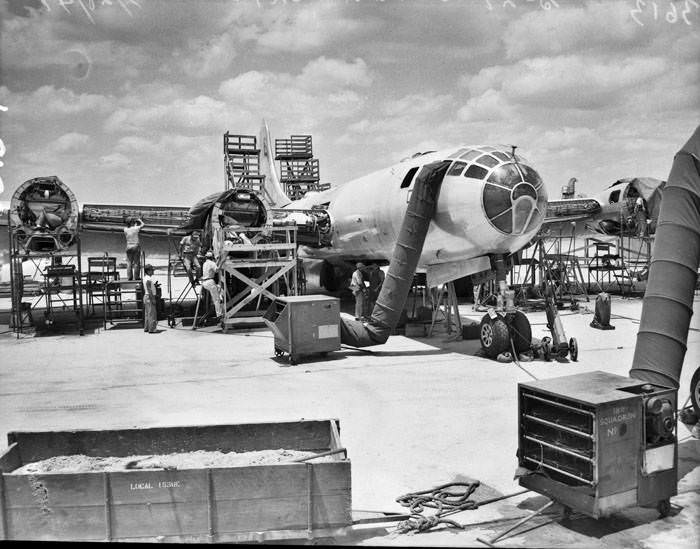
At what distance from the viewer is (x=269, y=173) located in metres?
36.4

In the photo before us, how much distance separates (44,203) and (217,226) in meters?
5.55

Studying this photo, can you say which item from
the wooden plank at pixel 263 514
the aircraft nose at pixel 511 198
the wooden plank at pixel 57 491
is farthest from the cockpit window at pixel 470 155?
the wooden plank at pixel 57 491

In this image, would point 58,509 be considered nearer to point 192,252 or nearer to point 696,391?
point 696,391

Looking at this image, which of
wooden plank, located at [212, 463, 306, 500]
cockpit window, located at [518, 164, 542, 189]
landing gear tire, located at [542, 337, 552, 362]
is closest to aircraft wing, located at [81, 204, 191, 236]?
cockpit window, located at [518, 164, 542, 189]

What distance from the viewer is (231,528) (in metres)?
5.35

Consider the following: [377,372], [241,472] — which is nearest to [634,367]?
[241,472]

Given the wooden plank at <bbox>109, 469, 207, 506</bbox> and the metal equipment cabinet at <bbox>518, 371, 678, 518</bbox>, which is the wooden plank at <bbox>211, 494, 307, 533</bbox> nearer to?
the wooden plank at <bbox>109, 469, 207, 506</bbox>

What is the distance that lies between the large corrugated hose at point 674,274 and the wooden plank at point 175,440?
3971 mm

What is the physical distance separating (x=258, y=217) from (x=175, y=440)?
1489cm

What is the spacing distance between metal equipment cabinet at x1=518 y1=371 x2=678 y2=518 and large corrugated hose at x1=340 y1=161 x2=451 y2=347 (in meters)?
8.43

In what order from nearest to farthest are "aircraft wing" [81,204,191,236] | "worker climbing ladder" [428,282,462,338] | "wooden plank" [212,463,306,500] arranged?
"wooden plank" [212,463,306,500] < "worker climbing ladder" [428,282,462,338] < "aircraft wing" [81,204,191,236]

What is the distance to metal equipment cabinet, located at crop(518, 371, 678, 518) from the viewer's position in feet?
18.1

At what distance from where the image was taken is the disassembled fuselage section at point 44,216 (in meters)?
18.9

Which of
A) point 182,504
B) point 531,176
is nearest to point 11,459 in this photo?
point 182,504
